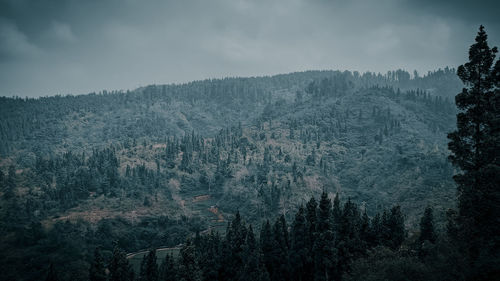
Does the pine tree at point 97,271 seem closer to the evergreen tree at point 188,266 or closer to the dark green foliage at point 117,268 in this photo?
the dark green foliage at point 117,268

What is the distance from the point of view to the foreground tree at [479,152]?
29750mm

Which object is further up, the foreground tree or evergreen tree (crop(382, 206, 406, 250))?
the foreground tree

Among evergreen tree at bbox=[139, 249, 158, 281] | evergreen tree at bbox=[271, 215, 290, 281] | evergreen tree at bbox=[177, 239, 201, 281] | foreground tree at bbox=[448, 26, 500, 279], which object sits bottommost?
evergreen tree at bbox=[139, 249, 158, 281]

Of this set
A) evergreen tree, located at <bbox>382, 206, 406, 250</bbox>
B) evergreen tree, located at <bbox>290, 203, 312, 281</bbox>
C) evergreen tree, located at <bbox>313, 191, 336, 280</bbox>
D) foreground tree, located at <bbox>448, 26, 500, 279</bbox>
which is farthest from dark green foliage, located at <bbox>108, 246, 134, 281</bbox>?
foreground tree, located at <bbox>448, 26, 500, 279</bbox>

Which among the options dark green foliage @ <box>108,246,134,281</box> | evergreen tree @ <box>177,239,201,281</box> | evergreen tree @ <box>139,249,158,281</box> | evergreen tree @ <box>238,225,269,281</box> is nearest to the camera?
evergreen tree @ <box>177,239,201,281</box>

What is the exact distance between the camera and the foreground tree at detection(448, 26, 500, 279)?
29750 mm

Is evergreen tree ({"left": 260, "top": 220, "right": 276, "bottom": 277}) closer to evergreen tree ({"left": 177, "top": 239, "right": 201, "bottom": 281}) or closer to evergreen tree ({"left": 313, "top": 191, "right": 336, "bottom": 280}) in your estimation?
evergreen tree ({"left": 313, "top": 191, "right": 336, "bottom": 280})

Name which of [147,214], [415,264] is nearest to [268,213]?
[147,214]

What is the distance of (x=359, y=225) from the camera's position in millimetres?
72438

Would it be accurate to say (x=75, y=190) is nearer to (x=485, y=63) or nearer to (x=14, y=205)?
(x=14, y=205)

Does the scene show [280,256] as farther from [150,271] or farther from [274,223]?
[274,223]

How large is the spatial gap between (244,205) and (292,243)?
115m

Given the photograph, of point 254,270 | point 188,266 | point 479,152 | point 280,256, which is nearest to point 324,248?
point 254,270

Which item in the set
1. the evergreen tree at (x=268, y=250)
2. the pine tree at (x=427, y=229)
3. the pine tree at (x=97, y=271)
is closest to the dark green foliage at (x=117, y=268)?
the pine tree at (x=97, y=271)
